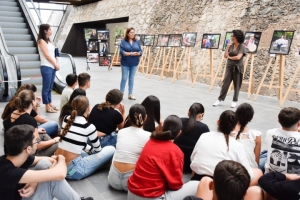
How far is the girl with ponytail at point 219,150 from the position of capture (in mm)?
2010

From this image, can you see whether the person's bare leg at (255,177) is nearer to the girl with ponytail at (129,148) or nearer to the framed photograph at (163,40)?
the girl with ponytail at (129,148)

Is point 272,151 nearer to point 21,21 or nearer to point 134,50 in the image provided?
point 134,50

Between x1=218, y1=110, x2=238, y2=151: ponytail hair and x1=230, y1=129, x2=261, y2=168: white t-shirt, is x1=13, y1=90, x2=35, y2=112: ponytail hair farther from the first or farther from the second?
x1=230, y1=129, x2=261, y2=168: white t-shirt

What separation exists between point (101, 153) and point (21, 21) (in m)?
7.14

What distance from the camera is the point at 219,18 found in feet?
26.9

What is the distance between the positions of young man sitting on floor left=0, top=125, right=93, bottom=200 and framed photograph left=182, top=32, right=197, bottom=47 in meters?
6.97

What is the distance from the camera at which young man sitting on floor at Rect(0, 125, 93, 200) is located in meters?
1.51

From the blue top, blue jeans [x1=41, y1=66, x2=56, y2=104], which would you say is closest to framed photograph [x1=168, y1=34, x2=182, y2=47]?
the blue top

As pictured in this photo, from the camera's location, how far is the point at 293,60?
Answer: 6.39m

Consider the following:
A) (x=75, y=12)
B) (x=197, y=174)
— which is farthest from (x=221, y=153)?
(x=75, y=12)

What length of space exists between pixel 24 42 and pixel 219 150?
7.14 meters

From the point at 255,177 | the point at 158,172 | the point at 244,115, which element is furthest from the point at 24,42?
the point at 255,177

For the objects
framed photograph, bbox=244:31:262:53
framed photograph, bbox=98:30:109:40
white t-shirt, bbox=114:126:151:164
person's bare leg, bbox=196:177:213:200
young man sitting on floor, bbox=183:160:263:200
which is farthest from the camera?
framed photograph, bbox=98:30:109:40

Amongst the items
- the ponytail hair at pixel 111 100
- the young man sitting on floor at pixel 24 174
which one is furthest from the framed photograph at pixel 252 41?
the young man sitting on floor at pixel 24 174
